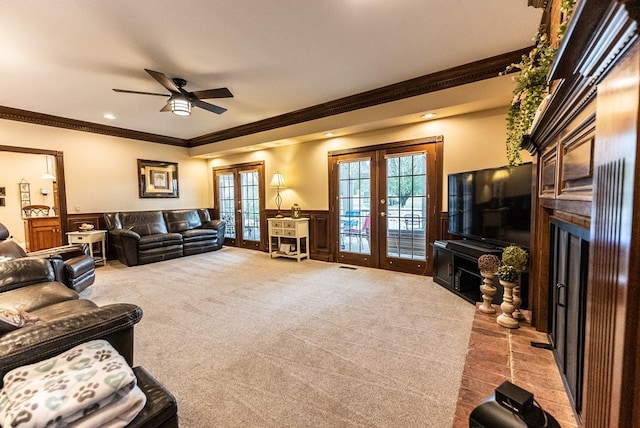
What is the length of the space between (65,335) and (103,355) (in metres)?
0.26

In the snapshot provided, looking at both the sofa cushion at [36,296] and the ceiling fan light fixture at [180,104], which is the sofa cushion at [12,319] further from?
the ceiling fan light fixture at [180,104]

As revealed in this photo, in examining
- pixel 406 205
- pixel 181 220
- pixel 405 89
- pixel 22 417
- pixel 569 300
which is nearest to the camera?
pixel 22 417

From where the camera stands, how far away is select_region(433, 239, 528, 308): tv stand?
3012 millimetres

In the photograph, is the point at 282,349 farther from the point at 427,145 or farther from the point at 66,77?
the point at 66,77

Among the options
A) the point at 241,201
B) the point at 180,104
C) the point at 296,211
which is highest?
the point at 180,104

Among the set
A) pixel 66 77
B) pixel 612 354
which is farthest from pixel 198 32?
pixel 612 354

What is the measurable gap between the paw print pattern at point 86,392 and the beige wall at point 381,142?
13.4ft

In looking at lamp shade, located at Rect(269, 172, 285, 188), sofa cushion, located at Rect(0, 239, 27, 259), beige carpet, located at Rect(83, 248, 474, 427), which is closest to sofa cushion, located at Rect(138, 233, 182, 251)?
beige carpet, located at Rect(83, 248, 474, 427)

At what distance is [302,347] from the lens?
89.1 inches

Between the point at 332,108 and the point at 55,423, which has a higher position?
the point at 332,108

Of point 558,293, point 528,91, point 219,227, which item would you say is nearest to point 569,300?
point 558,293

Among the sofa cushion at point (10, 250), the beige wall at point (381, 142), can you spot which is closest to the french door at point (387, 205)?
the beige wall at point (381, 142)

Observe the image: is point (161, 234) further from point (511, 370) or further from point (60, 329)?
point (511, 370)

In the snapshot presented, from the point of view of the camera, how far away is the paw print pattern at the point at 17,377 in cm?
96
